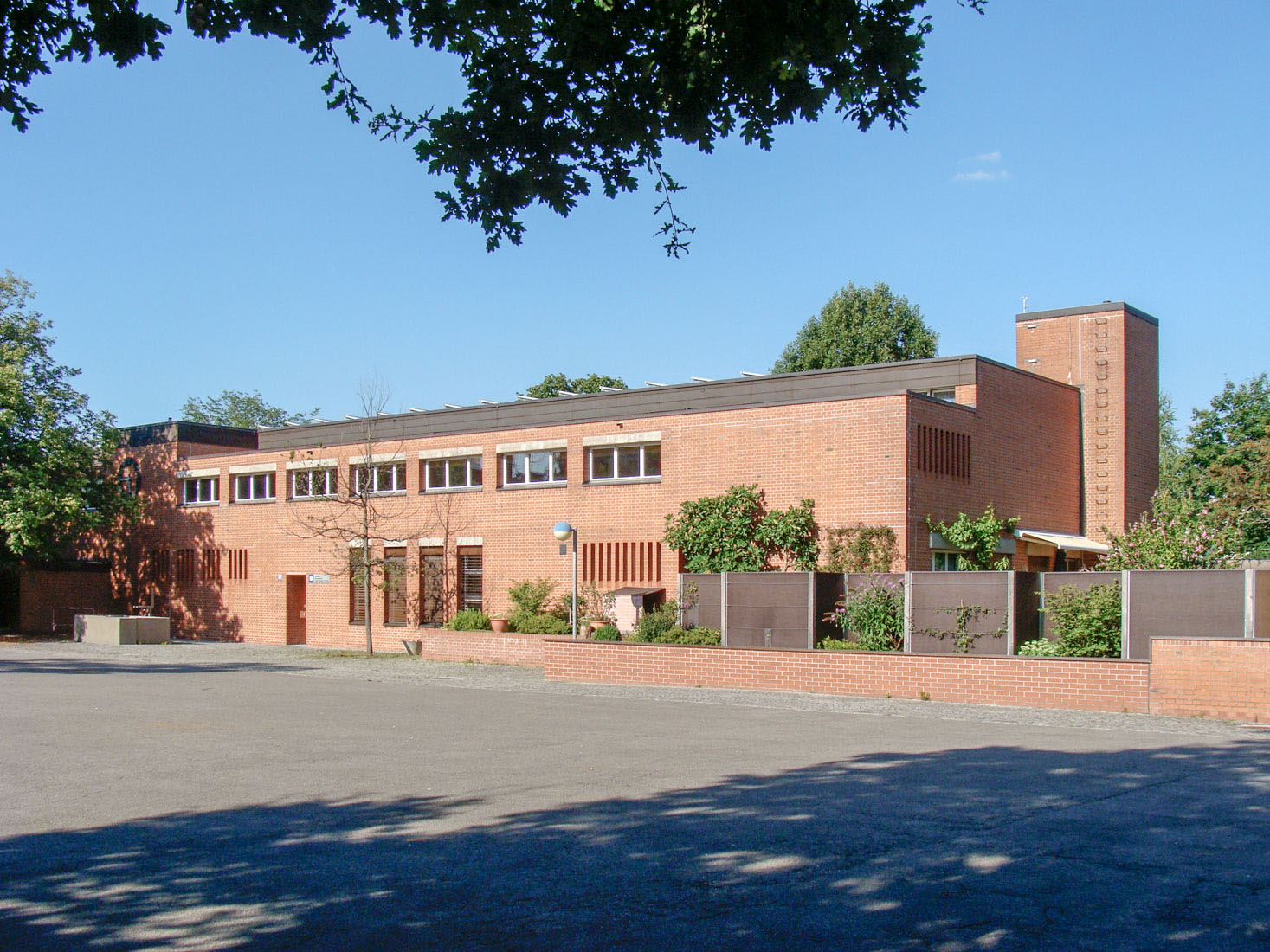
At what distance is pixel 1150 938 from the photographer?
5844 mm

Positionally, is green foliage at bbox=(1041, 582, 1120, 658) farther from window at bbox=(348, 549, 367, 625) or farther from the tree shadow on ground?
window at bbox=(348, 549, 367, 625)

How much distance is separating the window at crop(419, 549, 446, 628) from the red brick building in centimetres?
5

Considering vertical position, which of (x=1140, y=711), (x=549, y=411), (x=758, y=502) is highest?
(x=549, y=411)

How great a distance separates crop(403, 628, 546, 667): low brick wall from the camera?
26.5 metres

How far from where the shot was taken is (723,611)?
23016mm

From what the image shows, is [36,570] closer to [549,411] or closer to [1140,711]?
[549,411]

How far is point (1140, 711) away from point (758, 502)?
11.6 m

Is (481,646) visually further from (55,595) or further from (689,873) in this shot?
(55,595)

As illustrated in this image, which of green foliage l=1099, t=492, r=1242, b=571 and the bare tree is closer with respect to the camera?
green foliage l=1099, t=492, r=1242, b=571

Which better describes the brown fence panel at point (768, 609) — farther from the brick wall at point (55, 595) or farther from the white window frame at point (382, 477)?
the brick wall at point (55, 595)

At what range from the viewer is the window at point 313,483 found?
35281mm

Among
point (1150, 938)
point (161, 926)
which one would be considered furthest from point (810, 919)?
point (161, 926)

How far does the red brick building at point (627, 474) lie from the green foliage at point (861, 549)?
25 cm

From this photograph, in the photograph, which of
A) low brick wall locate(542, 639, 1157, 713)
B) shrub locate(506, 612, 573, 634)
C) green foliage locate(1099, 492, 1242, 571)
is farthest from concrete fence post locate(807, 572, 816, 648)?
shrub locate(506, 612, 573, 634)
